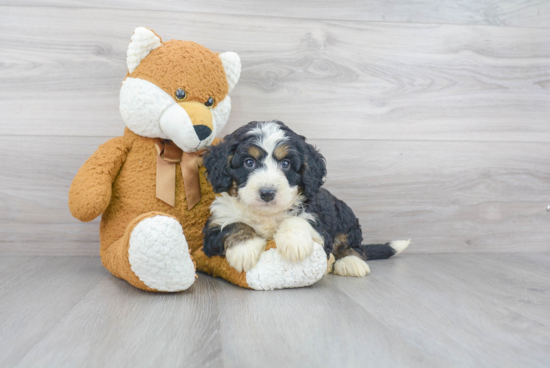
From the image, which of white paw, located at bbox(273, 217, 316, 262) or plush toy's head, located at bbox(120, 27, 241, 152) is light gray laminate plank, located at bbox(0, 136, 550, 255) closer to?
plush toy's head, located at bbox(120, 27, 241, 152)

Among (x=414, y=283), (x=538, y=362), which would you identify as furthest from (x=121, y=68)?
(x=538, y=362)

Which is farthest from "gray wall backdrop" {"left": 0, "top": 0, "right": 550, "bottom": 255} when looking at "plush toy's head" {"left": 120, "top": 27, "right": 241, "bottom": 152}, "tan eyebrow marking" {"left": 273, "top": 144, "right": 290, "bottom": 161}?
"tan eyebrow marking" {"left": 273, "top": 144, "right": 290, "bottom": 161}

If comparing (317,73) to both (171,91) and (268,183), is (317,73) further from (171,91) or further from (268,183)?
(268,183)

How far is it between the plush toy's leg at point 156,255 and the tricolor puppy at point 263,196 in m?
→ 0.20

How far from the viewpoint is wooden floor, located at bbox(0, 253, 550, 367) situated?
942 mm

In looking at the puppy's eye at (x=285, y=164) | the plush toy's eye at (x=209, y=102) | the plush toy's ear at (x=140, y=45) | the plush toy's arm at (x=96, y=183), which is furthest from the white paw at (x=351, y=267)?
the plush toy's ear at (x=140, y=45)

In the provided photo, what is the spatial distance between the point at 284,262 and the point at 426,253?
1095mm

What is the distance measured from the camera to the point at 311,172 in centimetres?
150

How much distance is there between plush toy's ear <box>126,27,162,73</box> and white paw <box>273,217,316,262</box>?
2.63ft

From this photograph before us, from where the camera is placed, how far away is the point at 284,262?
4.71ft

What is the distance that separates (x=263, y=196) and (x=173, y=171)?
0.45 metres

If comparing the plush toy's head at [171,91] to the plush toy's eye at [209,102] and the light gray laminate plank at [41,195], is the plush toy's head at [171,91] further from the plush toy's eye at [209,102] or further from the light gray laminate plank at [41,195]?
the light gray laminate plank at [41,195]

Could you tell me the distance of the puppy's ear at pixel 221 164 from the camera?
4.78ft

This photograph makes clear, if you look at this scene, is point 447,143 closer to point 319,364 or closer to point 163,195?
point 163,195
